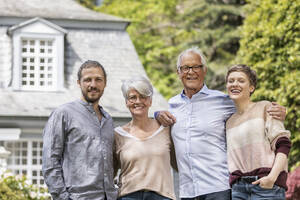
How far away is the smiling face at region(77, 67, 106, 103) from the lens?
524 cm

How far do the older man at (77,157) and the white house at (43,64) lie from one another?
340 inches

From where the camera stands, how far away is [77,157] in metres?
5.09

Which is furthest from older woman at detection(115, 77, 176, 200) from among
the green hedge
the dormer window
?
the dormer window

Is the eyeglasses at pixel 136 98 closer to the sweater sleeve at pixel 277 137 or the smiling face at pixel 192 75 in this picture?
the smiling face at pixel 192 75

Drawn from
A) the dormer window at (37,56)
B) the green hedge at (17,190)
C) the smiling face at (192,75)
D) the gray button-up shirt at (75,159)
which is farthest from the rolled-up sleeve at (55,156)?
the dormer window at (37,56)

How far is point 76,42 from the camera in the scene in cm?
1554

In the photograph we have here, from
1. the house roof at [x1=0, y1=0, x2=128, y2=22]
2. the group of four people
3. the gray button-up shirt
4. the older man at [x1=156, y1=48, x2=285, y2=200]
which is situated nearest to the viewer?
the group of four people

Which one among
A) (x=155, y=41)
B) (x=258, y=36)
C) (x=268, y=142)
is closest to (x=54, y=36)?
(x=258, y=36)

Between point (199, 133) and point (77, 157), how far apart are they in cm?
103

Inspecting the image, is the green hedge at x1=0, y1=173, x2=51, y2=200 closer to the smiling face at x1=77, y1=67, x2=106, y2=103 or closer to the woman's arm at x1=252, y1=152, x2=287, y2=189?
the smiling face at x1=77, y1=67, x2=106, y2=103

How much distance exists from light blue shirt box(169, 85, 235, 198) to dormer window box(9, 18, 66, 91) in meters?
9.56

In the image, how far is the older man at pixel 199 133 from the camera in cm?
525

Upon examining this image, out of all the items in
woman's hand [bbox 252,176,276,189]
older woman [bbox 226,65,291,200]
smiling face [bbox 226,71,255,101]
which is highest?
smiling face [bbox 226,71,255,101]

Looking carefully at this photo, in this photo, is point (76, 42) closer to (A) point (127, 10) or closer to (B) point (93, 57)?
(B) point (93, 57)
